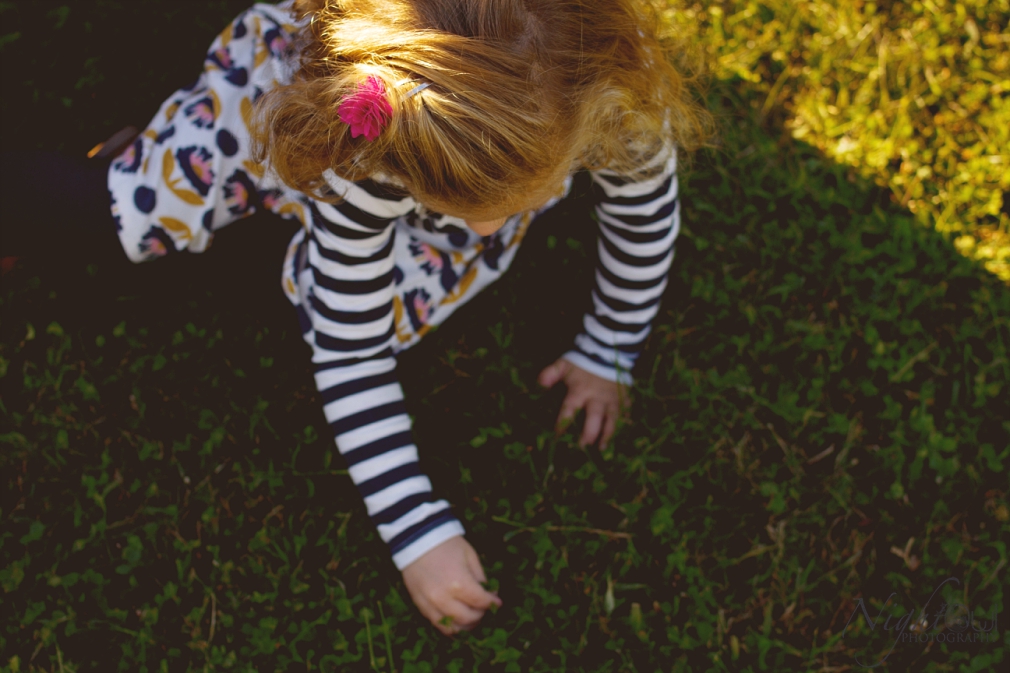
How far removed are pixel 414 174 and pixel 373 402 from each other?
0.75 m

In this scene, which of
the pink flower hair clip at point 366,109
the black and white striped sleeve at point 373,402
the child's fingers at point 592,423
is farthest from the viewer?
the child's fingers at point 592,423

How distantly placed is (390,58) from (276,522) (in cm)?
133

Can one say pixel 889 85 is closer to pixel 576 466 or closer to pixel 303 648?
pixel 576 466

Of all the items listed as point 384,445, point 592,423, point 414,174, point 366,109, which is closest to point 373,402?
point 384,445

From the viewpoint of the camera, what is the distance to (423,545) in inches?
65.5

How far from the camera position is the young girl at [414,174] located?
0.99 meters

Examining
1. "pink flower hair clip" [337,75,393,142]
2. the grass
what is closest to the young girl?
"pink flower hair clip" [337,75,393,142]

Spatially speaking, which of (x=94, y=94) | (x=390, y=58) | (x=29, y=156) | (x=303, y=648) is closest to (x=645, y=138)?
(x=390, y=58)

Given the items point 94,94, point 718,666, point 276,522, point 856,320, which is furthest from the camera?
point 94,94

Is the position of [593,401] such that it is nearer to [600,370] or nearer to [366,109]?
[600,370]

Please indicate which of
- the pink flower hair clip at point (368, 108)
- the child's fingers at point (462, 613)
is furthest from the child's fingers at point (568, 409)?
the pink flower hair clip at point (368, 108)

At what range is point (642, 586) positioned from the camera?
179 centimetres

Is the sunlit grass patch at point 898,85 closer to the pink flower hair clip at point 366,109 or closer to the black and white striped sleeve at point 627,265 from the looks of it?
the black and white striped sleeve at point 627,265

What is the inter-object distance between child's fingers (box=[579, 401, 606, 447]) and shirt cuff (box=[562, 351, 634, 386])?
83mm
